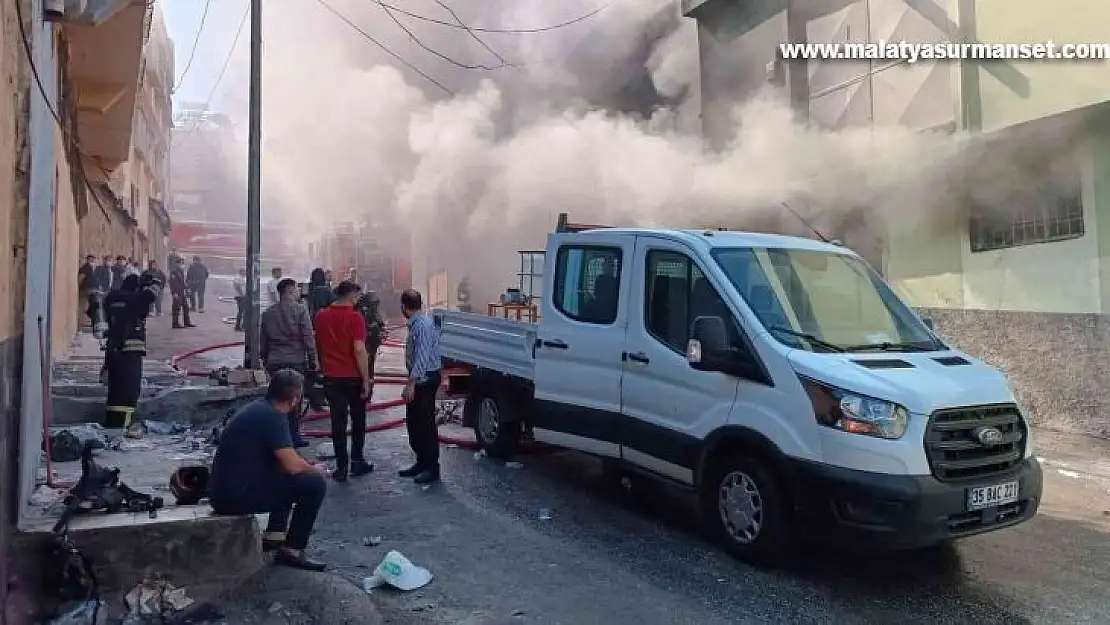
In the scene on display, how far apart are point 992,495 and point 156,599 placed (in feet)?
13.2

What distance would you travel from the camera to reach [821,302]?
4766 millimetres

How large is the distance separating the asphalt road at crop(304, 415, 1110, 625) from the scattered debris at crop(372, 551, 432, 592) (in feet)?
0.19

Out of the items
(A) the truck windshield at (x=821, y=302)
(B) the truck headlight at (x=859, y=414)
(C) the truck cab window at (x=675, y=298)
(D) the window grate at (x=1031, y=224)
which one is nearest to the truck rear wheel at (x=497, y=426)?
(C) the truck cab window at (x=675, y=298)

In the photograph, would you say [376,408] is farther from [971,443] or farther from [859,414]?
[971,443]

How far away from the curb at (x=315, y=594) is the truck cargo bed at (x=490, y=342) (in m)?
2.57

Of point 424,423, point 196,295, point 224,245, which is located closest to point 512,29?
point 196,295

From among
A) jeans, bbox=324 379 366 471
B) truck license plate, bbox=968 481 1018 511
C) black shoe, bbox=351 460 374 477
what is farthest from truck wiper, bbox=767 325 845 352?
black shoe, bbox=351 460 374 477

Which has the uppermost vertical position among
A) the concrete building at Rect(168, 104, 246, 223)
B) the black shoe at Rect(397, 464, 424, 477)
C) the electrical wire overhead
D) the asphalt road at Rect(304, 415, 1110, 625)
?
the concrete building at Rect(168, 104, 246, 223)

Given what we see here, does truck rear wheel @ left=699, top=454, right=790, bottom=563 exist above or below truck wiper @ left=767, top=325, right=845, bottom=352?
below

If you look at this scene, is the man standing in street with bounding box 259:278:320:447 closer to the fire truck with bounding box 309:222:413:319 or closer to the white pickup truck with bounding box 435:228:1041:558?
the white pickup truck with bounding box 435:228:1041:558

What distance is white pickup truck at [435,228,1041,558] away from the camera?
152 inches

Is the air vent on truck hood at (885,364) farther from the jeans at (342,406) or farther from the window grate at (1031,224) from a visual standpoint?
the window grate at (1031,224)

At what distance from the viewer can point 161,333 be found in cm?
1522

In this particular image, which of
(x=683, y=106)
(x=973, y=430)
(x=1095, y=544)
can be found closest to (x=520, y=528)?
(x=973, y=430)
